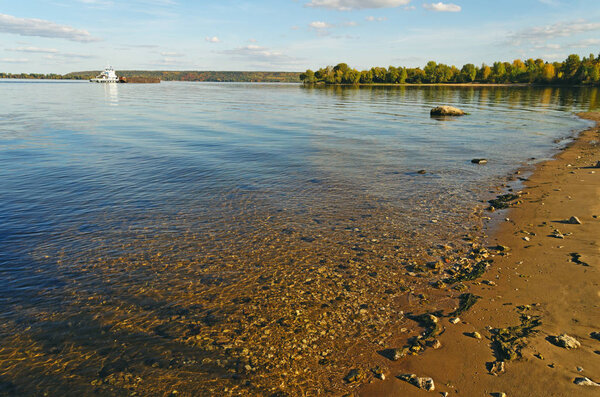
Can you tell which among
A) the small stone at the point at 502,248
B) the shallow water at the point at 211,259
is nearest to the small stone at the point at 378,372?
the shallow water at the point at 211,259


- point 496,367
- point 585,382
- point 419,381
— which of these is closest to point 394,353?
point 419,381

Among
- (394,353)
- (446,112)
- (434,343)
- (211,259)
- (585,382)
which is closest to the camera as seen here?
(585,382)

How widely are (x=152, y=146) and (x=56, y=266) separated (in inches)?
715

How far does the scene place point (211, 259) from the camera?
9484 mm

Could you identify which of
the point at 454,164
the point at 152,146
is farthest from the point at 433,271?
the point at 152,146

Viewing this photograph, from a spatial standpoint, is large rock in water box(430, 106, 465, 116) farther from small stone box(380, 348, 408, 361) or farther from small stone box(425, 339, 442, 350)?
small stone box(380, 348, 408, 361)

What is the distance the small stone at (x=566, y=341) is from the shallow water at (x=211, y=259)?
94.4 inches

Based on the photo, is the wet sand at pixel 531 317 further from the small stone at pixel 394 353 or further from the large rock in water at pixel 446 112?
the large rock in water at pixel 446 112

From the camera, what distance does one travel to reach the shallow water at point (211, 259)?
6062mm

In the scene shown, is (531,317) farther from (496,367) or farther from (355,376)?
(355,376)

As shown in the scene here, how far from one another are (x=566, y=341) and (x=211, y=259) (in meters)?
8.36

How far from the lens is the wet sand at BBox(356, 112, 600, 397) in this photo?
551 centimetres

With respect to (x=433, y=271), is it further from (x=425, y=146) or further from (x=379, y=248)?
(x=425, y=146)

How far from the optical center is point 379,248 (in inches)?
400
